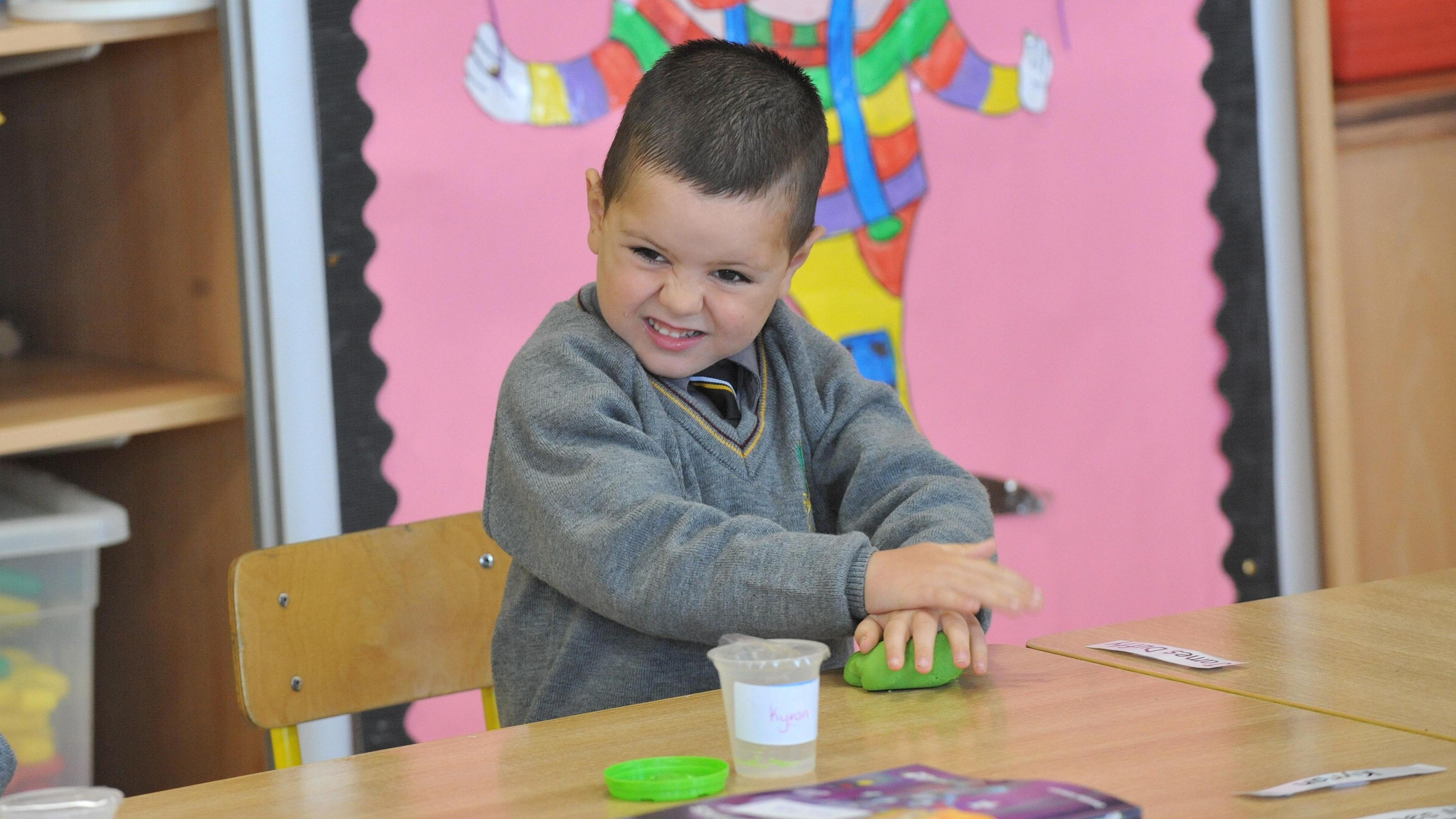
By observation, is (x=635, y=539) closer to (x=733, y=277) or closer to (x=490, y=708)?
(x=733, y=277)

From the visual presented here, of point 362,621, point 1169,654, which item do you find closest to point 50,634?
point 362,621

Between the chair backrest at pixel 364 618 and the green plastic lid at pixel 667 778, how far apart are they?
50 cm

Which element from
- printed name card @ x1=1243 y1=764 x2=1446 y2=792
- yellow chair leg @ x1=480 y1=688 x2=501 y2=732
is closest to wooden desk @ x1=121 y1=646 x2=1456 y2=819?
printed name card @ x1=1243 y1=764 x2=1446 y2=792

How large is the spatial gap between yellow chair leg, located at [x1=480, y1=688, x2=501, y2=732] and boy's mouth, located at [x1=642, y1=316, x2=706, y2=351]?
15.6 inches

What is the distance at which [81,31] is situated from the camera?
154 centimetres

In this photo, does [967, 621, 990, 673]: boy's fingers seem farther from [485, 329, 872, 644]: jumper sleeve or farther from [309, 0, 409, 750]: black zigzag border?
[309, 0, 409, 750]: black zigzag border

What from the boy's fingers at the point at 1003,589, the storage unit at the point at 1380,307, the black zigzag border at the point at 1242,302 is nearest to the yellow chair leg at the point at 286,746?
the boy's fingers at the point at 1003,589

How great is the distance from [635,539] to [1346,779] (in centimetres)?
46

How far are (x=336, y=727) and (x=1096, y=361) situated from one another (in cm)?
115

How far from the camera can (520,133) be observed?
179 centimetres

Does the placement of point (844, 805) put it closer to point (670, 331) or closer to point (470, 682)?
point (670, 331)

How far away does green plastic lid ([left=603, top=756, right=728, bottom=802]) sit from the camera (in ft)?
2.43

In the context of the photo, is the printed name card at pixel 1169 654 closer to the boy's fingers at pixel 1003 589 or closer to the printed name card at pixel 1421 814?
the boy's fingers at pixel 1003 589

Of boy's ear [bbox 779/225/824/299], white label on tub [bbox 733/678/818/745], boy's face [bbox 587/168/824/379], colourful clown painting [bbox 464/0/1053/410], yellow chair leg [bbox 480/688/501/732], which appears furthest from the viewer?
colourful clown painting [bbox 464/0/1053/410]
